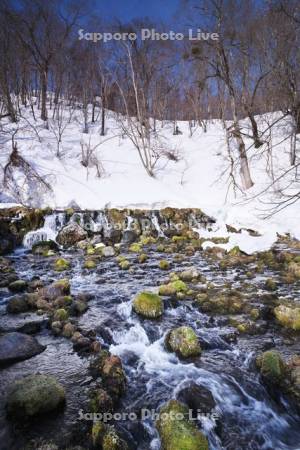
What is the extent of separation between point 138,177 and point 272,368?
1415cm

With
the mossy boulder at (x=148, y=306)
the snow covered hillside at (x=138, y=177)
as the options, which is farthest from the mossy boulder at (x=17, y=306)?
the snow covered hillside at (x=138, y=177)

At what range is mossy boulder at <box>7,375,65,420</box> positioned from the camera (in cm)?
278

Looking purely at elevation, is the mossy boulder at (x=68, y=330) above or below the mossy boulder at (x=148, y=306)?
below

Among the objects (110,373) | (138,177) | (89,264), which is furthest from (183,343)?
(138,177)

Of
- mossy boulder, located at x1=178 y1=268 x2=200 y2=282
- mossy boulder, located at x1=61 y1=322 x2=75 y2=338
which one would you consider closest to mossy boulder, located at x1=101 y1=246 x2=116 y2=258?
mossy boulder, located at x1=178 y1=268 x2=200 y2=282

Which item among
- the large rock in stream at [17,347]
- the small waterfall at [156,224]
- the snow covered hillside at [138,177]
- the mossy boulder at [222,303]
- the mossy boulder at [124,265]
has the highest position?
the snow covered hillside at [138,177]

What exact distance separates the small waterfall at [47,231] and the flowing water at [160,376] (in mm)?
5533

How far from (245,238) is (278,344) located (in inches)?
264

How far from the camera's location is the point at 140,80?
21.5 metres

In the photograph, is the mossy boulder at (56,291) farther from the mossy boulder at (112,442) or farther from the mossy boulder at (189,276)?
the mossy boulder at (112,442)

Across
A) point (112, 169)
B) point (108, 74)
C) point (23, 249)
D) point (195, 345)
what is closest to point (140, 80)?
point (108, 74)

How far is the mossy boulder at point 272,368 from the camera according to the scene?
3357mm

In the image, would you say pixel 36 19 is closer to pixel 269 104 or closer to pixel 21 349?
pixel 269 104

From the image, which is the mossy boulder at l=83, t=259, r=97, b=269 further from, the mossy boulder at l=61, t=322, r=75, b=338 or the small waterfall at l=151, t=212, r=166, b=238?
the small waterfall at l=151, t=212, r=166, b=238
